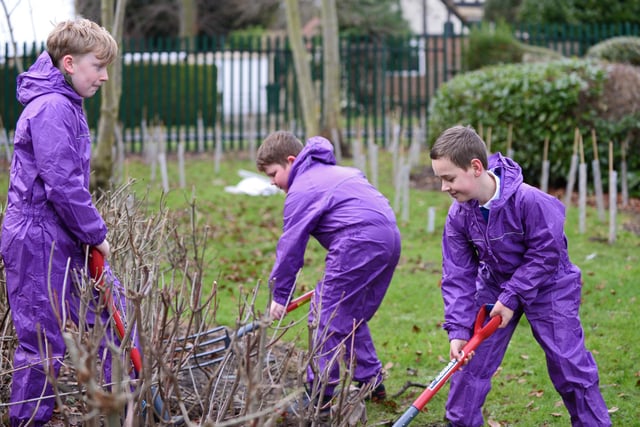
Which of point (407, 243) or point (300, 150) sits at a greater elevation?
point (300, 150)

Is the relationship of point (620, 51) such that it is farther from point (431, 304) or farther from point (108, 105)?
point (431, 304)

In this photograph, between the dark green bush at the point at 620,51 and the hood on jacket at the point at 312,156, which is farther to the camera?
the dark green bush at the point at 620,51

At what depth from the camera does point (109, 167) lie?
30.0 ft

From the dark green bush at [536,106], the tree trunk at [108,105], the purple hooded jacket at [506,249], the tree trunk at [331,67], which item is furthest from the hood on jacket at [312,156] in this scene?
the tree trunk at [331,67]

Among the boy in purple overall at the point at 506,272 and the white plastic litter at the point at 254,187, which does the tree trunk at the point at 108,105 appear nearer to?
the white plastic litter at the point at 254,187

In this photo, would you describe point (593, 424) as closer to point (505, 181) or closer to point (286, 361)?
point (505, 181)

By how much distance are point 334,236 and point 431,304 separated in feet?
7.88

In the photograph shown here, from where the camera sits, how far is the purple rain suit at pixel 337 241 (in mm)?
4156

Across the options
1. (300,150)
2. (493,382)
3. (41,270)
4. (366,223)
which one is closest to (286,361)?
(41,270)

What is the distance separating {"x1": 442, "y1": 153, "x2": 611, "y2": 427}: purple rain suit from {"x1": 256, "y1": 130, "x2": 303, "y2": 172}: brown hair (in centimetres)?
98

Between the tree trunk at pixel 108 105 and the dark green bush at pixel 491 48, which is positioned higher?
the dark green bush at pixel 491 48

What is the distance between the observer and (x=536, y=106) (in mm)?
10055

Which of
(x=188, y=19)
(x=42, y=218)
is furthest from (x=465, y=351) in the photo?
(x=188, y=19)

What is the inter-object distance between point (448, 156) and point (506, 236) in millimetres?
426
